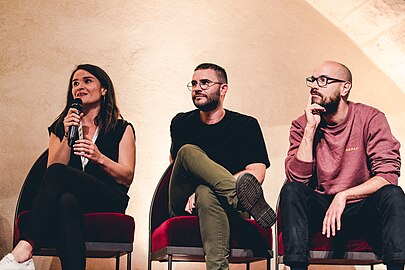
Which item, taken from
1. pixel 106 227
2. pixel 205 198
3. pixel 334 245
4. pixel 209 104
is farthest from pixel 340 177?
pixel 106 227

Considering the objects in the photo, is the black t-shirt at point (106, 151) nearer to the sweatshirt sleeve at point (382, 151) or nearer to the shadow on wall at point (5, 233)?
the shadow on wall at point (5, 233)

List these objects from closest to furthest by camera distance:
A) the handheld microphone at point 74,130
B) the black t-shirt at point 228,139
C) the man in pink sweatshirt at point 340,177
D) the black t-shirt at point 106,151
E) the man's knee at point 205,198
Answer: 1. the man in pink sweatshirt at point 340,177
2. the man's knee at point 205,198
3. the handheld microphone at point 74,130
4. the black t-shirt at point 106,151
5. the black t-shirt at point 228,139

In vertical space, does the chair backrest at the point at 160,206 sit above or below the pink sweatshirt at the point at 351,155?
below

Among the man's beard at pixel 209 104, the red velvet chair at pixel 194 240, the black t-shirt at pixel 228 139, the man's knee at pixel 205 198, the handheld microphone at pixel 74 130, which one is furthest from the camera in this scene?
the man's beard at pixel 209 104

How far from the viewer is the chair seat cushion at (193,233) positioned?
10.1 feet

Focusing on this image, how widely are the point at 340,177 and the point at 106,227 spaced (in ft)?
3.80

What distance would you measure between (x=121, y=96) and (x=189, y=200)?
1.42 meters

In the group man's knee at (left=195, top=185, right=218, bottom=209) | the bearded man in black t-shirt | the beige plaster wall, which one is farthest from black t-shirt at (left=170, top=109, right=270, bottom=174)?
the beige plaster wall

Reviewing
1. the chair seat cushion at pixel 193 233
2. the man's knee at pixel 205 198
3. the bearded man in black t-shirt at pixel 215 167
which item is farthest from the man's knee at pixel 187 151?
the chair seat cushion at pixel 193 233

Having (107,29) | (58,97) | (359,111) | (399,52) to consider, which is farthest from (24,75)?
(399,52)

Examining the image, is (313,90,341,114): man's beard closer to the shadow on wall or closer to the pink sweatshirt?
the pink sweatshirt

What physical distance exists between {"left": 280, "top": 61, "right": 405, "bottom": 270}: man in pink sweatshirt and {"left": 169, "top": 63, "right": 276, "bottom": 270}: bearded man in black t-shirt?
19 centimetres

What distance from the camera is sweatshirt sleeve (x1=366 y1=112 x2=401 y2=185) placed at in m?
3.08

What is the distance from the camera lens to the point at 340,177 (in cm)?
322
